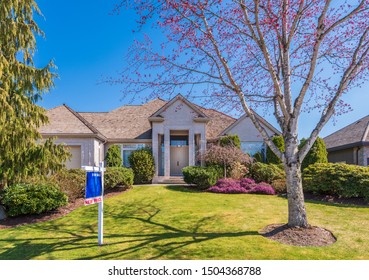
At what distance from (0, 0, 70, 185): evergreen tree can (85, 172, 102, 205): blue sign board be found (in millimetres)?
4704

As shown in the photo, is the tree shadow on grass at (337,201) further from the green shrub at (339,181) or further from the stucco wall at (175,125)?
the stucco wall at (175,125)

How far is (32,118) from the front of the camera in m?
10.4

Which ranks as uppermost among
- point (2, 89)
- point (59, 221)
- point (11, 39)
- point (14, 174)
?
point (11, 39)

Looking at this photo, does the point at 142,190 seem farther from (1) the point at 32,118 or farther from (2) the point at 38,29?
(2) the point at 38,29

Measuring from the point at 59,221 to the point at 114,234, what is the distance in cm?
312

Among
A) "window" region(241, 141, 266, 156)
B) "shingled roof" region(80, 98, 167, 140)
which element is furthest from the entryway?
"window" region(241, 141, 266, 156)

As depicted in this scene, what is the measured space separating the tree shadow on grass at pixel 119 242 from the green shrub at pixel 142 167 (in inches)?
361

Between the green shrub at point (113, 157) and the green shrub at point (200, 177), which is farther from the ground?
the green shrub at point (113, 157)

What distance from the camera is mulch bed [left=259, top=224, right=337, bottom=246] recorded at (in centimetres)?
617

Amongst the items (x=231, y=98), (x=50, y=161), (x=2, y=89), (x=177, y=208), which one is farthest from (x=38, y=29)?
(x=177, y=208)

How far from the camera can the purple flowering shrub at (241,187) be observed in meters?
13.9

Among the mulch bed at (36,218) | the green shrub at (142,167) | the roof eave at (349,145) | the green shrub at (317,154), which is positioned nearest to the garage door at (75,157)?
the green shrub at (142,167)

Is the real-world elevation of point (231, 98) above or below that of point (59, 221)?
above

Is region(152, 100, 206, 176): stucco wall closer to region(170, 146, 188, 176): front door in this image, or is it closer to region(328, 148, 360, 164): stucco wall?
region(170, 146, 188, 176): front door
